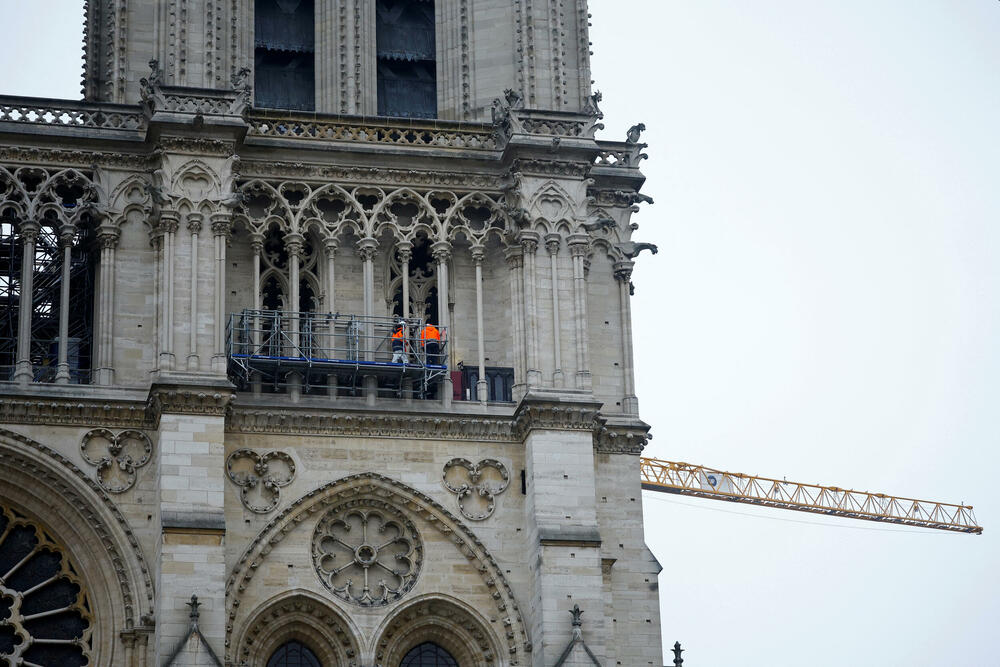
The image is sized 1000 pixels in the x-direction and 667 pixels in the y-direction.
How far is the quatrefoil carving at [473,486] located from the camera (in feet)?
125

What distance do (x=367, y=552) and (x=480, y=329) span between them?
492 cm

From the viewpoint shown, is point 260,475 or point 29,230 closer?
point 260,475

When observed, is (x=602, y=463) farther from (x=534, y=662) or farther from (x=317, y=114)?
(x=317, y=114)

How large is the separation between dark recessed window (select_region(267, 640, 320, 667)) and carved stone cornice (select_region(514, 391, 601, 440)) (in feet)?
18.4

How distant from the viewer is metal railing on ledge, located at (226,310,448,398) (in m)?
38.3

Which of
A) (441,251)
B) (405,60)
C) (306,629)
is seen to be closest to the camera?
(306,629)

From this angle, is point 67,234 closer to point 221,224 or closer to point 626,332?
point 221,224

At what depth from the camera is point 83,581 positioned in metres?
36.6

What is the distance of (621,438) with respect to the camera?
130ft

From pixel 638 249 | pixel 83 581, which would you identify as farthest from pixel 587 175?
pixel 83 581

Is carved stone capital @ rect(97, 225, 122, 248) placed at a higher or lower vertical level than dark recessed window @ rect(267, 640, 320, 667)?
higher

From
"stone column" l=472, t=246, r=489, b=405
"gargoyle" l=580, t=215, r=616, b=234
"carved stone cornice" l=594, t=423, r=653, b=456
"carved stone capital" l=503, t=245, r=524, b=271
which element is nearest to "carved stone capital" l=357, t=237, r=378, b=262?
"stone column" l=472, t=246, r=489, b=405

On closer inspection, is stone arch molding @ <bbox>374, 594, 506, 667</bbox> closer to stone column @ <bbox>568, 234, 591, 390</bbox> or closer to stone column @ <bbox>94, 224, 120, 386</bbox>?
stone column @ <bbox>568, 234, 591, 390</bbox>

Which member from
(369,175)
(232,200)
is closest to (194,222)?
(232,200)
